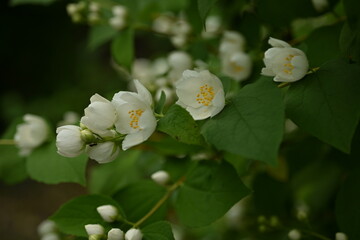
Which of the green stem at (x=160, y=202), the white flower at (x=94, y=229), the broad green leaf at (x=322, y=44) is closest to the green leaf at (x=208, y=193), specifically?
the green stem at (x=160, y=202)

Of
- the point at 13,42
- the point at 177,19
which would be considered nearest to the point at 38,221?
the point at 13,42

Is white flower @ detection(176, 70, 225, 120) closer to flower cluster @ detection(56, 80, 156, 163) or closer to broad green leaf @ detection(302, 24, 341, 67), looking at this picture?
flower cluster @ detection(56, 80, 156, 163)

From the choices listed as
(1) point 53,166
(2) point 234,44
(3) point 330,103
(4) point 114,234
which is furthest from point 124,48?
(3) point 330,103

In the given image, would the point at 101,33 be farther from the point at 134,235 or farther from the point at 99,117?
the point at 134,235

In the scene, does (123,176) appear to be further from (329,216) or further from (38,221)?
(38,221)

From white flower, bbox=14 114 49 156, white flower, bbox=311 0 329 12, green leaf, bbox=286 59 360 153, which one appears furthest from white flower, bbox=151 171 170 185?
white flower, bbox=311 0 329 12

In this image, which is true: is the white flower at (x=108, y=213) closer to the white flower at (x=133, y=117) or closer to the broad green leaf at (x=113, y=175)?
the white flower at (x=133, y=117)
